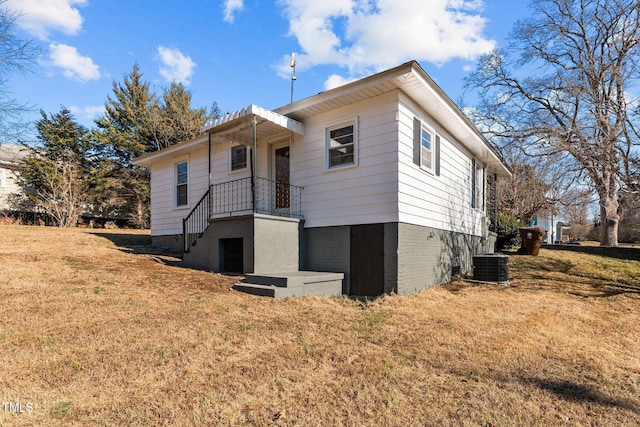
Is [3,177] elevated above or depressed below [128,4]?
below

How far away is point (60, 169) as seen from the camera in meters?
22.7

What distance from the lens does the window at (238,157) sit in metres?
10.2

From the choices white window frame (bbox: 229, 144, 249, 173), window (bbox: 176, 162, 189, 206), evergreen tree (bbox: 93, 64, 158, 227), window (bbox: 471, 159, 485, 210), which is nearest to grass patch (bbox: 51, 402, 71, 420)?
white window frame (bbox: 229, 144, 249, 173)

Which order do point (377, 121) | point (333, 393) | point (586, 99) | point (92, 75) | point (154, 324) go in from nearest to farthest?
1. point (333, 393)
2. point (154, 324)
3. point (377, 121)
4. point (586, 99)
5. point (92, 75)

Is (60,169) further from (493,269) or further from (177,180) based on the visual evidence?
(493,269)

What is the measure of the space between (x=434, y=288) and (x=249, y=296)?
4372mm

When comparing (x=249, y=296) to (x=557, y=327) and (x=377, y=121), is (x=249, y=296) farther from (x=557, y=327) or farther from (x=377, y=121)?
(x=557, y=327)

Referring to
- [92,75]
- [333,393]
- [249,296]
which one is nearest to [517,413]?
[333,393]

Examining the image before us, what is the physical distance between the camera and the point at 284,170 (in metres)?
9.66

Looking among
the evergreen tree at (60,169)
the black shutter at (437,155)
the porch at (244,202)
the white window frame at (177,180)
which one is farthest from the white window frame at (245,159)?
the evergreen tree at (60,169)

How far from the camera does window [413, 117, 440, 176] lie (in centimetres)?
789

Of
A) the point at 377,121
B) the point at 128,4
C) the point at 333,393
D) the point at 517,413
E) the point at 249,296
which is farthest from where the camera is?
the point at 128,4

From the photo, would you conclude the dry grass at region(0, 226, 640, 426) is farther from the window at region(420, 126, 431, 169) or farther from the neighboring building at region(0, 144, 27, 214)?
the neighboring building at region(0, 144, 27, 214)

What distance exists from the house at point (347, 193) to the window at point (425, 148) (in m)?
0.04
